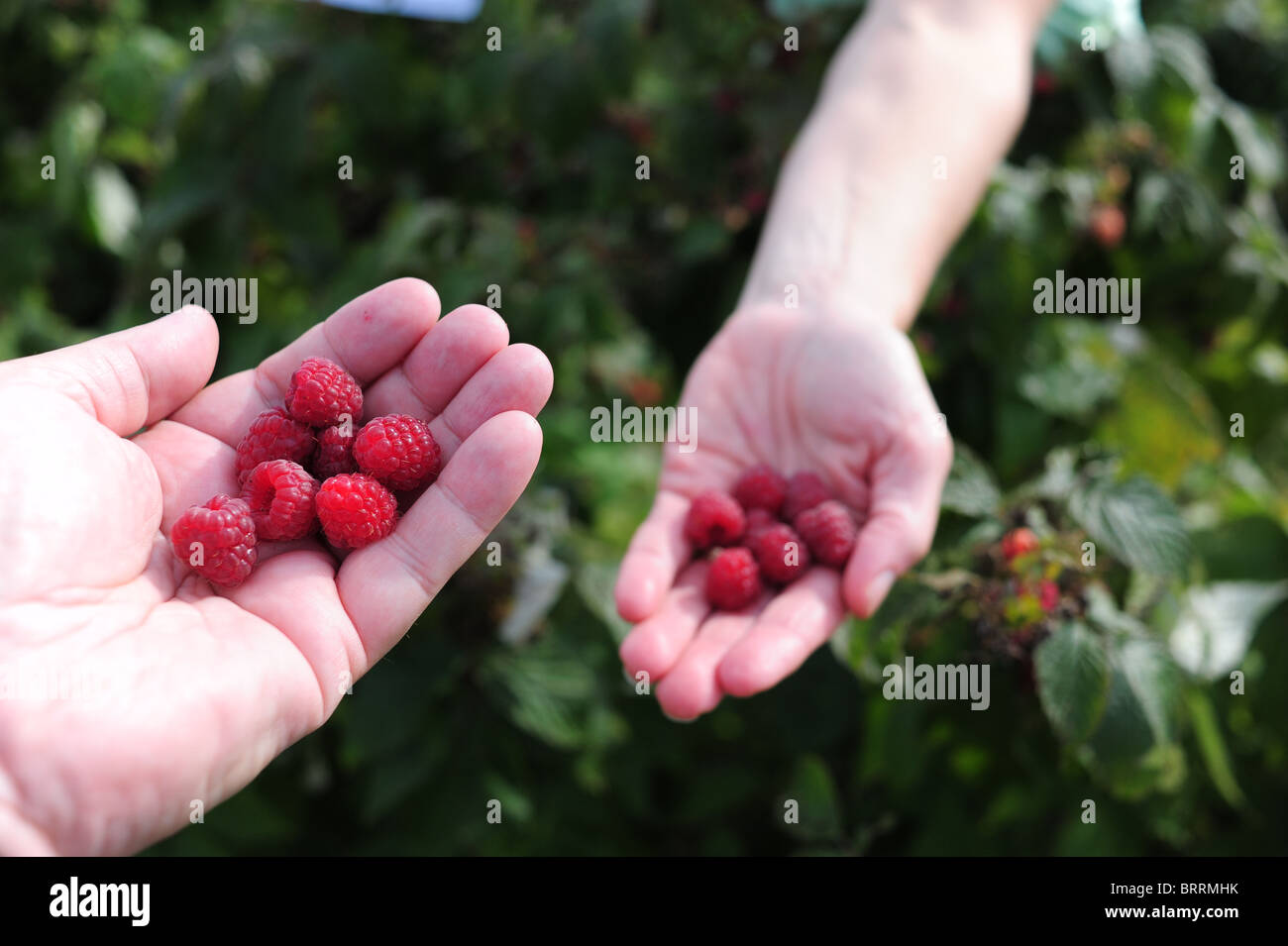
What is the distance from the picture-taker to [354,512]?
1.59 metres

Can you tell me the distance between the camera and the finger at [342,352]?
1686mm

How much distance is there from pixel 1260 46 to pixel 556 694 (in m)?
2.58

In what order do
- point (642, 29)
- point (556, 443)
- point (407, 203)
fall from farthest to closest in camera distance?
1. point (407, 203)
2. point (642, 29)
3. point (556, 443)

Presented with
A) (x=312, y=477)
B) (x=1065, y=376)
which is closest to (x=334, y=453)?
(x=312, y=477)

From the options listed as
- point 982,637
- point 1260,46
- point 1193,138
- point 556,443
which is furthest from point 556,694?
point 1260,46

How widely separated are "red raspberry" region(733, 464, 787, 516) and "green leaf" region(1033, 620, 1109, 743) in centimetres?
60

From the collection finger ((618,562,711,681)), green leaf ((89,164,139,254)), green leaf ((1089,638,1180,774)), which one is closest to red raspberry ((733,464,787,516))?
finger ((618,562,711,681))

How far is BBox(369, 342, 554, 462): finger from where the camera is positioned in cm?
158

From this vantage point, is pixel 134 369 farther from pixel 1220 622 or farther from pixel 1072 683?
pixel 1220 622

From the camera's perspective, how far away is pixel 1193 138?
233 centimetres

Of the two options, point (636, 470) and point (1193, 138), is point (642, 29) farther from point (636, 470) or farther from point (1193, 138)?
point (1193, 138)

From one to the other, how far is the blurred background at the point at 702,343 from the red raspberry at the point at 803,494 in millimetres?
270

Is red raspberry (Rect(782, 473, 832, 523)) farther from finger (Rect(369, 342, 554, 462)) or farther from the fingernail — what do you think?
finger (Rect(369, 342, 554, 462))

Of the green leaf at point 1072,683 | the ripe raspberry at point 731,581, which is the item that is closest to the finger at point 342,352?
the ripe raspberry at point 731,581
